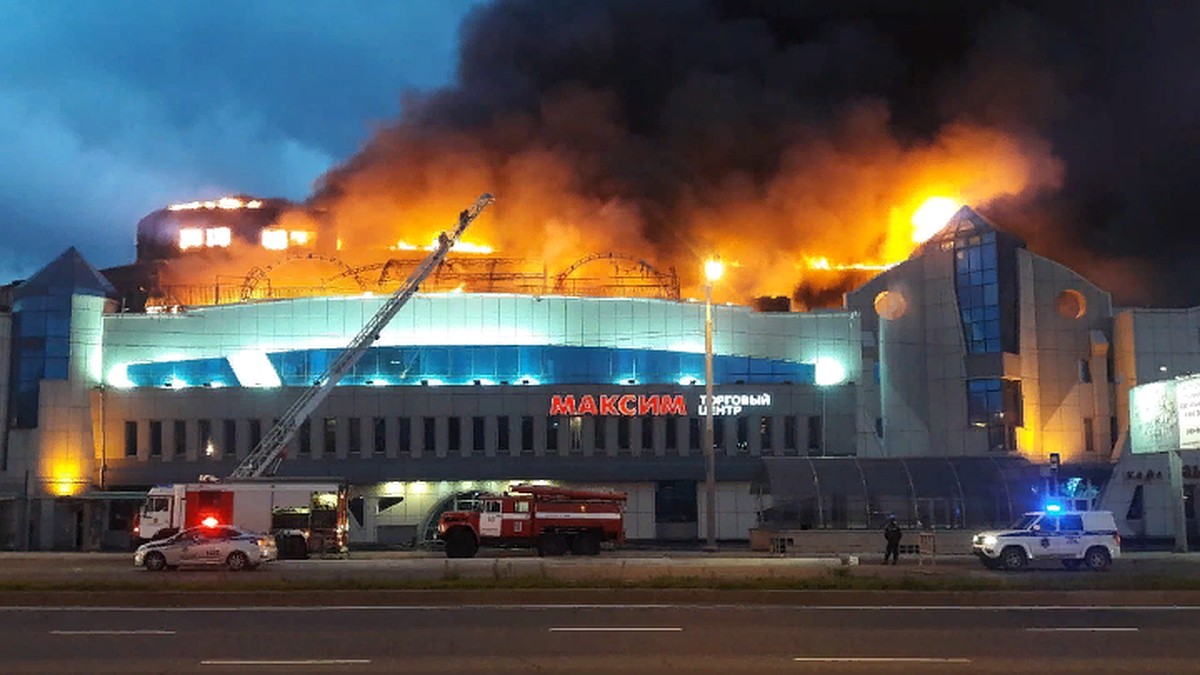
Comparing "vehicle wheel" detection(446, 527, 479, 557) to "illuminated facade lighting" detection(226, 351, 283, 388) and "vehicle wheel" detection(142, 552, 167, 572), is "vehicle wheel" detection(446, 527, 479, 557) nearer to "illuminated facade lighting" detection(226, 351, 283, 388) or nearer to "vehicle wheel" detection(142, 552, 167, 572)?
"vehicle wheel" detection(142, 552, 167, 572)

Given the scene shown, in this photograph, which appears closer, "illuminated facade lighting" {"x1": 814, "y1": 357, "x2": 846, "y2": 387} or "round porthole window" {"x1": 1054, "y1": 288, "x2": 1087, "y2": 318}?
"round porthole window" {"x1": 1054, "y1": 288, "x2": 1087, "y2": 318}

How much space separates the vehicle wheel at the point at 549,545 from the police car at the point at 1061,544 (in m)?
12.9

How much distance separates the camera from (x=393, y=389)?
55625 mm

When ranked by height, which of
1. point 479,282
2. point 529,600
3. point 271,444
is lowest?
point 529,600

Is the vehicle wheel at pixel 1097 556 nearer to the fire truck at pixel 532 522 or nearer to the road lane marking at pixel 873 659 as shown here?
the fire truck at pixel 532 522

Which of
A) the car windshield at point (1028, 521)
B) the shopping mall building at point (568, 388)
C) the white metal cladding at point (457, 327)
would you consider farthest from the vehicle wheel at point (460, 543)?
the white metal cladding at point (457, 327)

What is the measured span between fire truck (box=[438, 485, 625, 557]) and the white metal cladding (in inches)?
744

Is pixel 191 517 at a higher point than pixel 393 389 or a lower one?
lower

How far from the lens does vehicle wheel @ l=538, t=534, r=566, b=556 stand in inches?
1516

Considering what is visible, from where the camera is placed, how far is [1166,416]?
3978 cm

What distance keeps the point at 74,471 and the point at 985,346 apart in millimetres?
42253

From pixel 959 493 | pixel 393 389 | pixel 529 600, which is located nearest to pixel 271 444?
pixel 393 389

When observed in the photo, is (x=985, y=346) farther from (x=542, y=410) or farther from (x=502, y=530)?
(x=502, y=530)

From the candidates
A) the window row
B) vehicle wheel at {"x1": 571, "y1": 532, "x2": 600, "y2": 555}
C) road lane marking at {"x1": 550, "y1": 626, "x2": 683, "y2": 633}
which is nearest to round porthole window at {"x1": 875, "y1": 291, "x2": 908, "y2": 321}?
the window row
